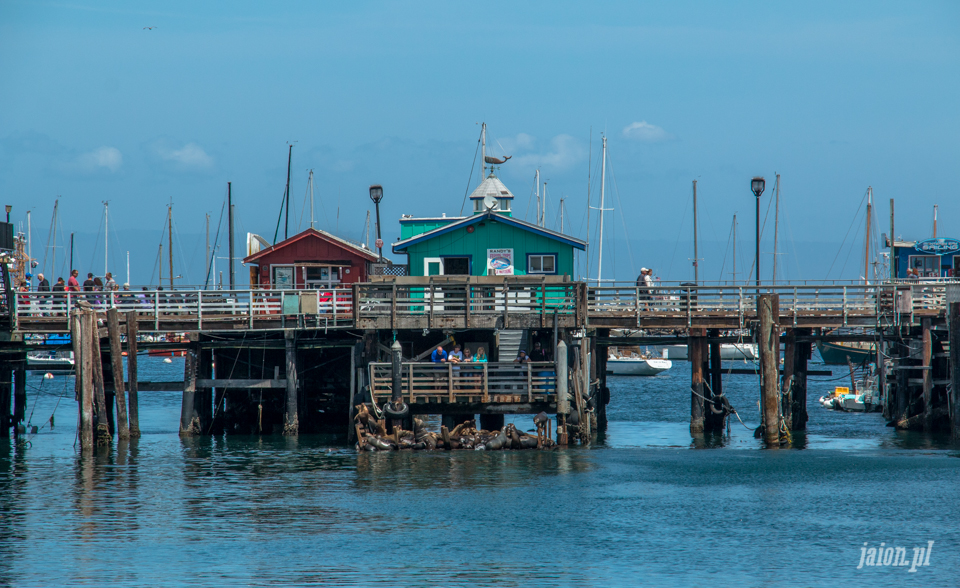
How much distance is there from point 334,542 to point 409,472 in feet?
24.7

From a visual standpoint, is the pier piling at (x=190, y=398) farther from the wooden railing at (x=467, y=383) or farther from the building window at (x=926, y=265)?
the building window at (x=926, y=265)

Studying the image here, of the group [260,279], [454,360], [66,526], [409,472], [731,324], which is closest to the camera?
[66,526]

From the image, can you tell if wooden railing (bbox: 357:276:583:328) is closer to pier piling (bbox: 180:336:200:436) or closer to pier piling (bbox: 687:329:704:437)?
pier piling (bbox: 687:329:704:437)

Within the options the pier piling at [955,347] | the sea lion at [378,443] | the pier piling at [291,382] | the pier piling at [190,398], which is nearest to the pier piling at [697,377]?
the pier piling at [955,347]

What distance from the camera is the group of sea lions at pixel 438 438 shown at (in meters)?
33.2

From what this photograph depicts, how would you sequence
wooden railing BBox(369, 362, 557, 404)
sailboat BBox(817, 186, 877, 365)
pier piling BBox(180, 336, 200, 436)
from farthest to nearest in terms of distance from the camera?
sailboat BBox(817, 186, 877, 365)
pier piling BBox(180, 336, 200, 436)
wooden railing BBox(369, 362, 557, 404)

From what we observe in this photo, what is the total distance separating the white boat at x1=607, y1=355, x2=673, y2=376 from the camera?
90.6m

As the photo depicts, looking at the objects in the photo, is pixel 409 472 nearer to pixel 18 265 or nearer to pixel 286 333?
pixel 286 333

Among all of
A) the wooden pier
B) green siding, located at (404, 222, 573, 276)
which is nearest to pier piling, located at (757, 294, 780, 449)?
the wooden pier

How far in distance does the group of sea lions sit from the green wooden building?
20.6 ft

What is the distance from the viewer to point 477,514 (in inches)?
1022

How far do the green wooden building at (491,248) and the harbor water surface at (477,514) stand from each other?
22.0ft

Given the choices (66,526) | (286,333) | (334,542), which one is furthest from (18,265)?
(334,542)

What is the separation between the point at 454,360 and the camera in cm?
3284
